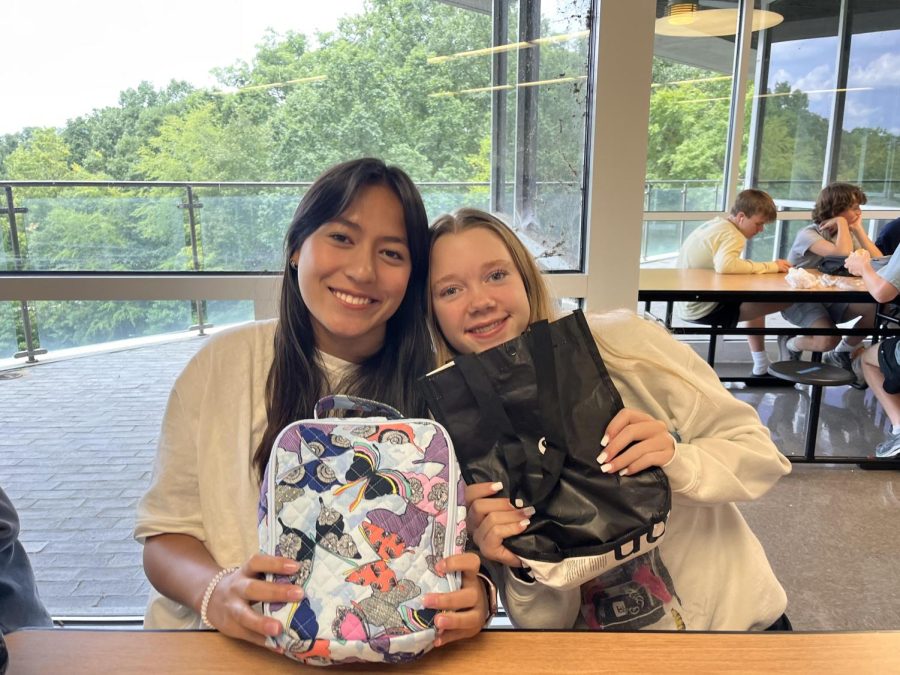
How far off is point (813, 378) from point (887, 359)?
0.59 metres

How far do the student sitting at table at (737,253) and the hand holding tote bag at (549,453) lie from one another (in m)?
3.27

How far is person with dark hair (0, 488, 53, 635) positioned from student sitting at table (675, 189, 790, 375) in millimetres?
3635

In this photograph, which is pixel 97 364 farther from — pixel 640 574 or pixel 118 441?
pixel 640 574

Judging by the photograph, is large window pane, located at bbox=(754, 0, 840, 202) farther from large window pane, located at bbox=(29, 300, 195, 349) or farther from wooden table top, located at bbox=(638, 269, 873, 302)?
large window pane, located at bbox=(29, 300, 195, 349)

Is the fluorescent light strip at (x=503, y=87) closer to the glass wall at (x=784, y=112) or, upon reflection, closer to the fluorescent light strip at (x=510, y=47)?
the fluorescent light strip at (x=510, y=47)

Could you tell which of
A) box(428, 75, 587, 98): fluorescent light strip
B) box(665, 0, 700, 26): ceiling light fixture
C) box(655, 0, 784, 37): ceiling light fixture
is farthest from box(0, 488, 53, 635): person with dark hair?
box(665, 0, 700, 26): ceiling light fixture

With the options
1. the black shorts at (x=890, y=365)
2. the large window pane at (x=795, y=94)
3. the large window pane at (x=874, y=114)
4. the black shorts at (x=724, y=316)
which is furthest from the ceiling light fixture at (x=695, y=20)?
the black shorts at (x=890, y=365)

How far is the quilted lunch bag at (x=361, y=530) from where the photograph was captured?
68 cm

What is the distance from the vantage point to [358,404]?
2.91ft

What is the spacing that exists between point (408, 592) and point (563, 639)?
0.72 feet

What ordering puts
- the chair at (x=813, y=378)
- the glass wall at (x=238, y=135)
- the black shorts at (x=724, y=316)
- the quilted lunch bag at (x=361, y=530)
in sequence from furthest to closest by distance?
the black shorts at (x=724, y=316) → the chair at (x=813, y=378) → the glass wall at (x=238, y=135) → the quilted lunch bag at (x=361, y=530)

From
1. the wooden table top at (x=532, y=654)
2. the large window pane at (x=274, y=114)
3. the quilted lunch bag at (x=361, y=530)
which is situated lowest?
the wooden table top at (x=532, y=654)

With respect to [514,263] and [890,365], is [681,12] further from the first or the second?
[514,263]

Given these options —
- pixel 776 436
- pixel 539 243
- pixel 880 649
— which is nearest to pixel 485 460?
pixel 880 649
